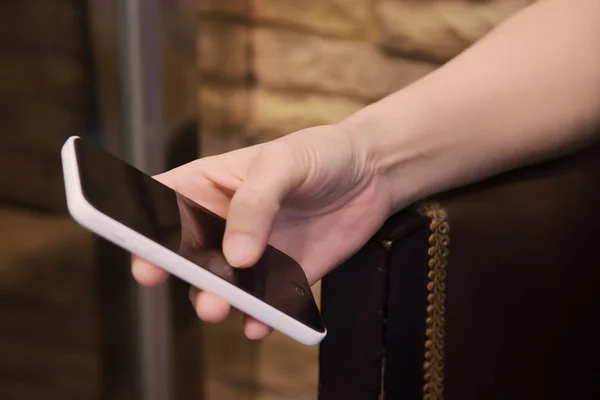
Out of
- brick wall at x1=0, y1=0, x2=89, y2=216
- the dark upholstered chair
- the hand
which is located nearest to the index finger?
the hand

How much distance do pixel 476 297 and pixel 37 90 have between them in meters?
0.48

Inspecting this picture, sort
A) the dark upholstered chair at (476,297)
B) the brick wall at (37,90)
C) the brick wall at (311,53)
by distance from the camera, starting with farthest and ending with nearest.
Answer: the brick wall at (311,53)
the brick wall at (37,90)
the dark upholstered chair at (476,297)

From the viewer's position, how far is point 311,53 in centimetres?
88

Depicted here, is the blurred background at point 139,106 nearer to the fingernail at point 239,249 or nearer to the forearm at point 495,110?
the forearm at point 495,110

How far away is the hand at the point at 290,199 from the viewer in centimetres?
44

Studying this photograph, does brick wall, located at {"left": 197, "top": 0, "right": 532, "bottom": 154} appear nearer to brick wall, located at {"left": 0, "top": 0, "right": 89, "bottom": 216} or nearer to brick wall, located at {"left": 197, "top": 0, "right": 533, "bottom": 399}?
→ brick wall, located at {"left": 197, "top": 0, "right": 533, "bottom": 399}

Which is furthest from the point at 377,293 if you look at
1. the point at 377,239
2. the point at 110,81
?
the point at 110,81

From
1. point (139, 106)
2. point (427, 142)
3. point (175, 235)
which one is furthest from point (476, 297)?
point (139, 106)

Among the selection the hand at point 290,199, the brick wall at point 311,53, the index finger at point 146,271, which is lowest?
the index finger at point 146,271

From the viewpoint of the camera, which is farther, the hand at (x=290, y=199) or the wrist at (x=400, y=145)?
the wrist at (x=400, y=145)

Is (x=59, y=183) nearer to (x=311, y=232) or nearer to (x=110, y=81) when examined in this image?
(x=110, y=81)

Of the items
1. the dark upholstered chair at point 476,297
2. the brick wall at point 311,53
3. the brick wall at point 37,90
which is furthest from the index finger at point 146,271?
the brick wall at point 311,53

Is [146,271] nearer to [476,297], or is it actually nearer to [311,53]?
[476,297]

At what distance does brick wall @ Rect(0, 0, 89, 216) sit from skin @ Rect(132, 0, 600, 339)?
266mm
